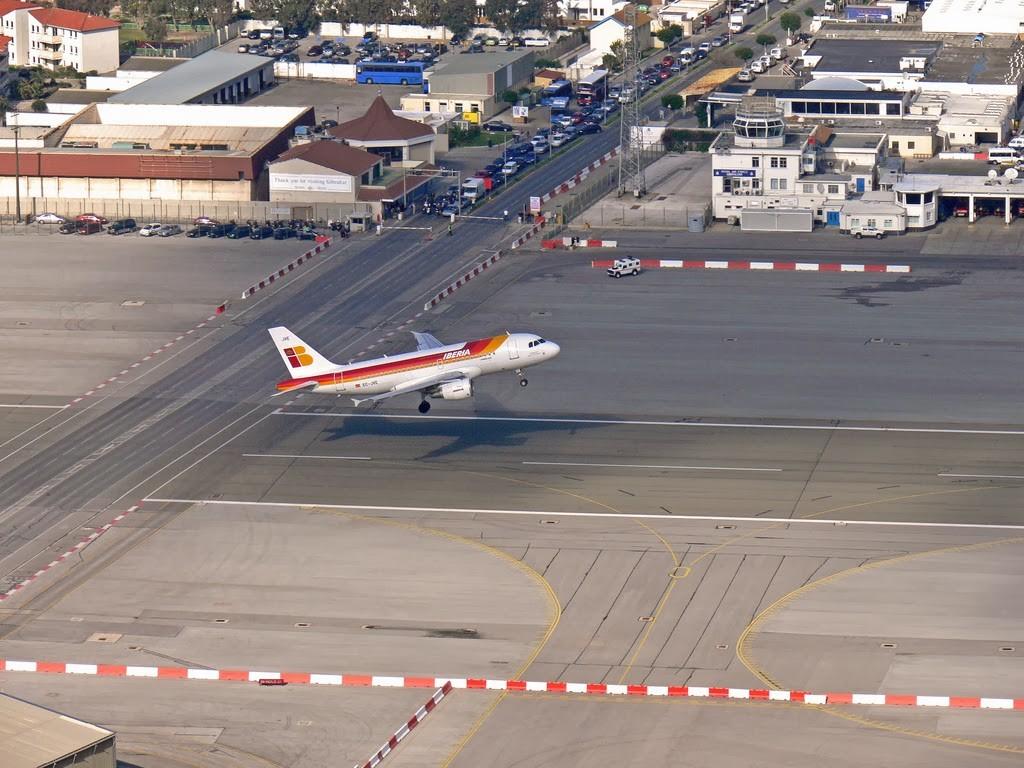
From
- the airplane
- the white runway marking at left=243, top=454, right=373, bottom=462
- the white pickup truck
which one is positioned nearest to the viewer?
the airplane

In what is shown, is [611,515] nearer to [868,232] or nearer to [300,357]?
[300,357]

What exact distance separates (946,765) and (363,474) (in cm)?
5226

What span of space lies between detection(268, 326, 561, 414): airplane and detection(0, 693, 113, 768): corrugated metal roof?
163 feet

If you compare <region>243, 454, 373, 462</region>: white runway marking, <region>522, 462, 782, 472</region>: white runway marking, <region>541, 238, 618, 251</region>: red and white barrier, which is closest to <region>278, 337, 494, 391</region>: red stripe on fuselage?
<region>243, 454, 373, 462</region>: white runway marking

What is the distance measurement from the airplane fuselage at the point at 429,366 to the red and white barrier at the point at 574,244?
5980 centimetres

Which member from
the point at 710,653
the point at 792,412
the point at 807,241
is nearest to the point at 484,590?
the point at 710,653

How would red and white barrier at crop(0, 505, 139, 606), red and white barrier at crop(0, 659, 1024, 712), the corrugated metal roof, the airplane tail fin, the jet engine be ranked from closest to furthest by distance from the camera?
the corrugated metal roof, red and white barrier at crop(0, 659, 1024, 712), red and white barrier at crop(0, 505, 139, 606), the jet engine, the airplane tail fin

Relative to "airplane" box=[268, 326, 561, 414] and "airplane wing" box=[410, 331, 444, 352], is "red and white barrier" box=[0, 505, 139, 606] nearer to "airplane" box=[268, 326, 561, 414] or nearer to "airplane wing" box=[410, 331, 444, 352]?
"airplane" box=[268, 326, 561, 414]

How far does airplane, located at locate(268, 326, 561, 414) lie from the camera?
133 m

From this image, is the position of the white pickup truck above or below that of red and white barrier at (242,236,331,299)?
above

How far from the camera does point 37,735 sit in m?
82.9

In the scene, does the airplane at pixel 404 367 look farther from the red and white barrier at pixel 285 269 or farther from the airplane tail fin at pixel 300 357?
the red and white barrier at pixel 285 269

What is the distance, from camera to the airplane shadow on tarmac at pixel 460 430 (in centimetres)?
13875

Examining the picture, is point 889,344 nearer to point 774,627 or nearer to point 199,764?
point 774,627
